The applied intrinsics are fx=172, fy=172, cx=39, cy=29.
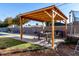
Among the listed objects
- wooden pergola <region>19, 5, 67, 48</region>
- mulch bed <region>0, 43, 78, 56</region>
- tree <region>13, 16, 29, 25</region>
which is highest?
wooden pergola <region>19, 5, 67, 48</region>

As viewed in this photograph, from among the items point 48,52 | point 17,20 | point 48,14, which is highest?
point 48,14

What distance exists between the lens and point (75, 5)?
7285 mm

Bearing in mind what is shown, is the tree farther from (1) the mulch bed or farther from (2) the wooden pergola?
(1) the mulch bed

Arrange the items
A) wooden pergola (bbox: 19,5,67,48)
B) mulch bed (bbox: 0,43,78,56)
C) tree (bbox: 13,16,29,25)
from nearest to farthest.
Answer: mulch bed (bbox: 0,43,78,56), wooden pergola (bbox: 19,5,67,48), tree (bbox: 13,16,29,25)

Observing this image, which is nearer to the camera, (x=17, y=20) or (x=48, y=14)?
(x=48, y=14)

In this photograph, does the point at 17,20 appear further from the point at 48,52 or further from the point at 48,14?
the point at 48,52

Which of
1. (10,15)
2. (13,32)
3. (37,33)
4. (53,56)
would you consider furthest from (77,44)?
(13,32)

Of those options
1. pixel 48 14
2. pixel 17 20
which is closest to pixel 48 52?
pixel 48 14

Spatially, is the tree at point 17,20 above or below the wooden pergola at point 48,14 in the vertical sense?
below

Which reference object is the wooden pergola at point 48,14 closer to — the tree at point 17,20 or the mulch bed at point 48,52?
the tree at point 17,20

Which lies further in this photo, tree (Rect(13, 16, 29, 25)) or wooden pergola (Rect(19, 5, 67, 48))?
tree (Rect(13, 16, 29, 25))

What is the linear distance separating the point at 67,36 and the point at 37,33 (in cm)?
171

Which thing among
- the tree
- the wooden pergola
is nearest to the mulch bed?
the wooden pergola

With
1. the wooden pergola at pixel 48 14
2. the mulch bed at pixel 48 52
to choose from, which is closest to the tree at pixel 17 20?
the wooden pergola at pixel 48 14
